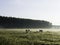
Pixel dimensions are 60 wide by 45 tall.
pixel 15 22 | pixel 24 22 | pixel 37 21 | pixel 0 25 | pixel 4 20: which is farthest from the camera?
pixel 37 21

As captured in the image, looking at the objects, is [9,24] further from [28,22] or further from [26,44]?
[26,44]

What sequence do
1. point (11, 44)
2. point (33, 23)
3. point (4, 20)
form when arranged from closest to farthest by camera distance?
1. point (11, 44)
2. point (4, 20)
3. point (33, 23)

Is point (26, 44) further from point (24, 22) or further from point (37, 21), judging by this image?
point (37, 21)

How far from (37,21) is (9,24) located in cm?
6093

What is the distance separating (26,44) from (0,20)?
99.3 meters

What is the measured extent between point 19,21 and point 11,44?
396 ft

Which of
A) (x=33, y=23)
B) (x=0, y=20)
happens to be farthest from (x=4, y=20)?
(x=33, y=23)

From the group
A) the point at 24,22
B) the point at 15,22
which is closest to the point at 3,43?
the point at 15,22

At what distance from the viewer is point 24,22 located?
152250mm

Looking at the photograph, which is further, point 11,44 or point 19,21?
point 19,21

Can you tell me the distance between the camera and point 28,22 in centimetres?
16038

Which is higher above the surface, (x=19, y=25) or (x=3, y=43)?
(x=3, y=43)

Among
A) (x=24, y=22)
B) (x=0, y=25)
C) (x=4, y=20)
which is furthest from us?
(x=24, y=22)

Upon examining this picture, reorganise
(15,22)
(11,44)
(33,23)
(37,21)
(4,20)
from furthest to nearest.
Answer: (37,21) < (33,23) < (15,22) < (4,20) < (11,44)
